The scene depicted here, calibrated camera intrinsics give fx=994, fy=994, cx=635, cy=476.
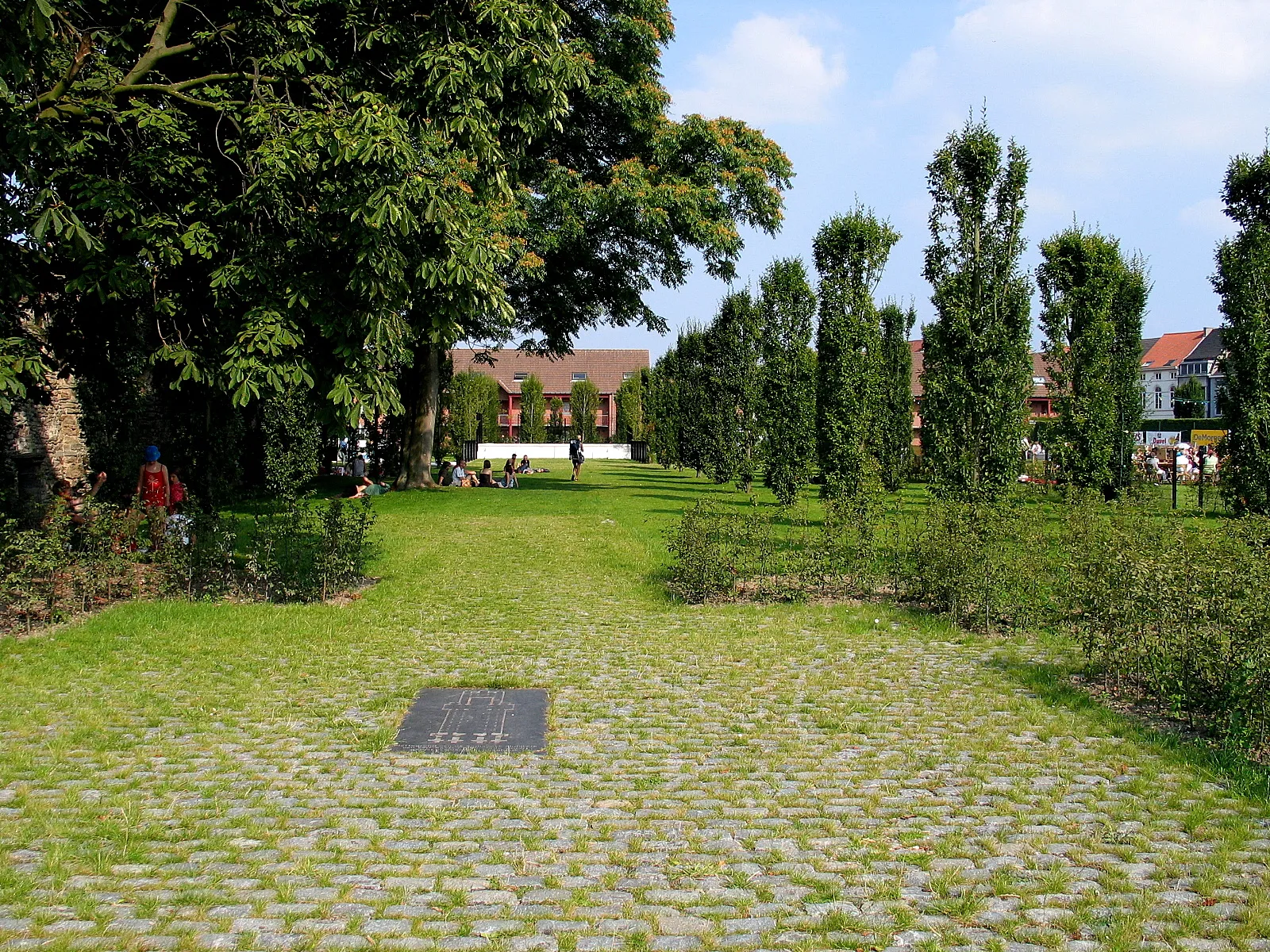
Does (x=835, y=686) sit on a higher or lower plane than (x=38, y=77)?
lower

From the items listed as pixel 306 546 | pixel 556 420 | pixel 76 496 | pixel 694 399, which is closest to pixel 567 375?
pixel 556 420

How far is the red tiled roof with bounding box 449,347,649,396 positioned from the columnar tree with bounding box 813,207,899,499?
7281 centimetres

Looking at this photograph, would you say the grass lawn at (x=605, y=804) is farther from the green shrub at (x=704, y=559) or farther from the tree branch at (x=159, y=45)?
the tree branch at (x=159, y=45)

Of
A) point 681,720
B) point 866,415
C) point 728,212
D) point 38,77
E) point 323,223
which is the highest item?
point 728,212

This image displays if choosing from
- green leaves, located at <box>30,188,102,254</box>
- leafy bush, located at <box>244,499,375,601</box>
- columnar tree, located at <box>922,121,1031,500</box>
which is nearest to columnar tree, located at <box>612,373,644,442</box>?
columnar tree, located at <box>922,121,1031,500</box>

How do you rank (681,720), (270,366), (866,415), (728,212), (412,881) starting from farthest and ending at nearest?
(728,212), (866,415), (270,366), (681,720), (412,881)

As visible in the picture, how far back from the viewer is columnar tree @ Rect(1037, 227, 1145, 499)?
25.7m

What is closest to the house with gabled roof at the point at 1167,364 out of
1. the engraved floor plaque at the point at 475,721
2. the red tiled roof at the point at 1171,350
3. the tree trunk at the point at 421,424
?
the red tiled roof at the point at 1171,350

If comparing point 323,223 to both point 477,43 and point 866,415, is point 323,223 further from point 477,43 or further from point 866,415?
point 866,415

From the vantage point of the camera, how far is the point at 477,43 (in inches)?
420

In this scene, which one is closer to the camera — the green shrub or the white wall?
the green shrub

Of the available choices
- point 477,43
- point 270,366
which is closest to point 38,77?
point 270,366

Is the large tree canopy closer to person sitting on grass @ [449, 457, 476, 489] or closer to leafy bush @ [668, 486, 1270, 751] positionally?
leafy bush @ [668, 486, 1270, 751]

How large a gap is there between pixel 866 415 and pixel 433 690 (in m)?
15.0
